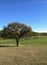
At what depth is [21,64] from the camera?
50.0 feet

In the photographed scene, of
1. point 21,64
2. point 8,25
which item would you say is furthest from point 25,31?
point 21,64

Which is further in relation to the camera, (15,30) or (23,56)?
(15,30)

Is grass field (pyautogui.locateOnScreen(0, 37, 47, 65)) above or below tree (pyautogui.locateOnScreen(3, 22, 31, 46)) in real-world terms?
below

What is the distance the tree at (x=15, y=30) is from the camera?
139ft

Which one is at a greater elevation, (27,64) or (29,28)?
(29,28)

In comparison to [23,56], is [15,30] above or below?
above

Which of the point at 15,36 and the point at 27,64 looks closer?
the point at 27,64

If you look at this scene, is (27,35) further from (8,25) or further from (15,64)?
(15,64)

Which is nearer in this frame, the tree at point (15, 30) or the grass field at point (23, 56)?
the grass field at point (23, 56)

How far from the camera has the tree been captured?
4228 centimetres

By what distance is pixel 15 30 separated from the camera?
42.5 meters

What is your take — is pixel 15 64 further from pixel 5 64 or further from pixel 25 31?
pixel 25 31

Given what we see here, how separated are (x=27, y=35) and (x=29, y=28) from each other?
5.36 feet

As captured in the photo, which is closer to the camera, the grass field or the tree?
the grass field
